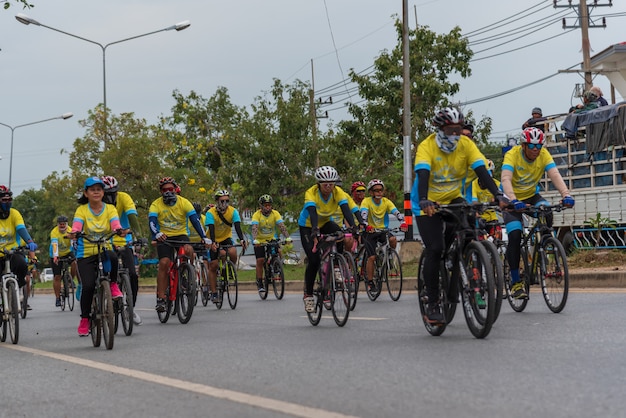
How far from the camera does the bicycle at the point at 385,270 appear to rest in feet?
50.4

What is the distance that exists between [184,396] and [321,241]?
16.6 ft

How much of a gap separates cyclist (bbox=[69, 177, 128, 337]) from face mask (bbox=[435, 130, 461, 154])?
363cm

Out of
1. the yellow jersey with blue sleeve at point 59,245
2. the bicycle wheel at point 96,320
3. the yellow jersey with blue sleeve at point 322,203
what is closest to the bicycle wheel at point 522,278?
the yellow jersey with blue sleeve at point 322,203

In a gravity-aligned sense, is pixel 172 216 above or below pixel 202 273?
above

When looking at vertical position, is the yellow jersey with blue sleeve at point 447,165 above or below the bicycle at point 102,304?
above

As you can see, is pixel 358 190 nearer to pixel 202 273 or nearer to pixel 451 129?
pixel 202 273

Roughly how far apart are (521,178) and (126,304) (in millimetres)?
4586

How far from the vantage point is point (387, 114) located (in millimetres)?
37312

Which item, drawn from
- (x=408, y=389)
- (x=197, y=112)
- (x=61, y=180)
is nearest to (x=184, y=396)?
(x=408, y=389)

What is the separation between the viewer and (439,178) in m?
9.18

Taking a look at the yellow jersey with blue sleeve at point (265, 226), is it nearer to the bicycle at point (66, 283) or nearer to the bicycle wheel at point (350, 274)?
the bicycle at point (66, 283)

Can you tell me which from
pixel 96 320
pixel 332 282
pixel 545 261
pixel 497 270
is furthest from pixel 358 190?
pixel 497 270

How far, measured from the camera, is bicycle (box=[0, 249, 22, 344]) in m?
11.7

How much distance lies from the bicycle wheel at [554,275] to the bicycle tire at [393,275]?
15.2ft
